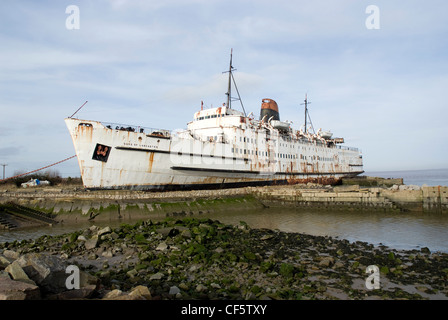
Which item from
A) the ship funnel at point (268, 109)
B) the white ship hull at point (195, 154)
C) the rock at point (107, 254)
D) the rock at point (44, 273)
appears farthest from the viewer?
the ship funnel at point (268, 109)

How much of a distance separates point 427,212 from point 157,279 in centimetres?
2132

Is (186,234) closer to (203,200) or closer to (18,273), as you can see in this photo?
(18,273)

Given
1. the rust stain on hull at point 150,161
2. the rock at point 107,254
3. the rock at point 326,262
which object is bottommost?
the rock at point 326,262

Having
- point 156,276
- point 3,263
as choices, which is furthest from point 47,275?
point 156,276

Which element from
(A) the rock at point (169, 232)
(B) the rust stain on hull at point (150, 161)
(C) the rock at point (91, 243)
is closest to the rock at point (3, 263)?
(C) the rock at point (91, 243)

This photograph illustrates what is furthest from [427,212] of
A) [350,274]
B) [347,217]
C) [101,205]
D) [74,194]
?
[74,194]

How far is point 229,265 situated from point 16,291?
512 cm

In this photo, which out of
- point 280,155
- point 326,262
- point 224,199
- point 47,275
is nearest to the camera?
point 47,275

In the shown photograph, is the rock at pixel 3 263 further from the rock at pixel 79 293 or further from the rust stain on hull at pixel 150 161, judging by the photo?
the rust stain on hull at pixel 150 161

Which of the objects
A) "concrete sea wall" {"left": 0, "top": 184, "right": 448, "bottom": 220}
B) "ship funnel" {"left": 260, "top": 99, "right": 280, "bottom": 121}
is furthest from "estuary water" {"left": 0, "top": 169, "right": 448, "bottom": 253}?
"ship funnel" {"left": 260, "top": 99, "right": 280, "bottom": 121}

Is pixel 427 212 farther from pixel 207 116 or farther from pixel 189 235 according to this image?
pixel 207 116

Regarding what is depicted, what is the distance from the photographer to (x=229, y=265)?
26.2 ft

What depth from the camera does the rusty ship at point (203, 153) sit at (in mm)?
19734

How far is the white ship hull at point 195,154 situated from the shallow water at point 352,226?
4.63 m
